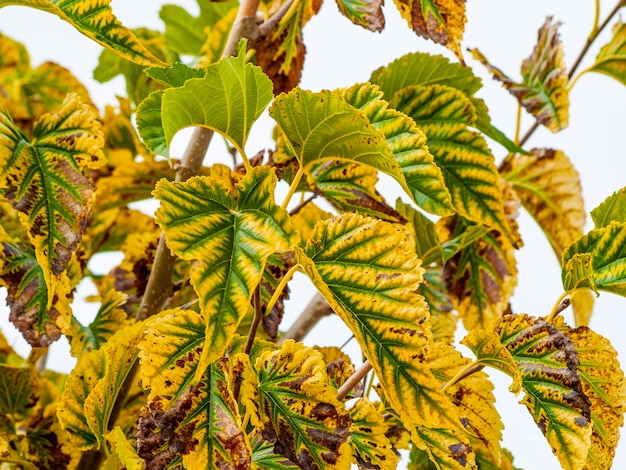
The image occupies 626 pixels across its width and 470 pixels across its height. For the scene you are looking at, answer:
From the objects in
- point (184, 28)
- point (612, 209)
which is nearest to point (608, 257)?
point (612, 209)

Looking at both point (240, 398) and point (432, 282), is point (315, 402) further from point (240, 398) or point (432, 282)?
point (432, 282)

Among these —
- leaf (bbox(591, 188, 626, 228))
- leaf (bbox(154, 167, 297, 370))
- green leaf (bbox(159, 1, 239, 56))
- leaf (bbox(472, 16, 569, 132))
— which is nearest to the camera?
leaf (bbox(154, 167, 297, 370))

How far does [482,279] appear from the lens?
20.8 inches

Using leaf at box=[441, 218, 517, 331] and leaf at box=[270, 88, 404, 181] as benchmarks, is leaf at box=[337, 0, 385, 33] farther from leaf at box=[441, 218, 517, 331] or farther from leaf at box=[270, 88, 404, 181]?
leaf at box=[441, 218, 517, 331]

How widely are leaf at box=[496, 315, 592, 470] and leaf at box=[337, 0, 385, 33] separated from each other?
157 millimetres

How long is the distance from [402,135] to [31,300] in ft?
0.73

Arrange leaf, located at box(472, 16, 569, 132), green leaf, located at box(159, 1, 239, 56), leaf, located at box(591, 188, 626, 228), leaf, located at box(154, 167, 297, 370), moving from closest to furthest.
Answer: leaf, located at box(154, 167, 297, 370) → leaf, located at box(591, 188, 626, 228) → leaf, located at box(472, 16, 569, 132) → green leaf, located at box(159, 1, 239, 56)

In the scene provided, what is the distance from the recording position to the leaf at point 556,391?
1.03 ft

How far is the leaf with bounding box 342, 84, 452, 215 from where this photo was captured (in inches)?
12.0

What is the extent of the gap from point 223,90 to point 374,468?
6.8 inches

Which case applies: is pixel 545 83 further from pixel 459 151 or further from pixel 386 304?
pixel 386 304

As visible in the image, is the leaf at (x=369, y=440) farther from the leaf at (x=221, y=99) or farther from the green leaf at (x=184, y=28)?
the green leaf at (x=184, y=28)

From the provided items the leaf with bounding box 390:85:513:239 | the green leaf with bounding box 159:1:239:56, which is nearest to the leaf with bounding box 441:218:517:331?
the leaf with bounding box 390:85:513:239

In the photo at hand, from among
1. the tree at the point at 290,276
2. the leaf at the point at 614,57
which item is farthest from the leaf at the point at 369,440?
the leaf at the point at 614,57
